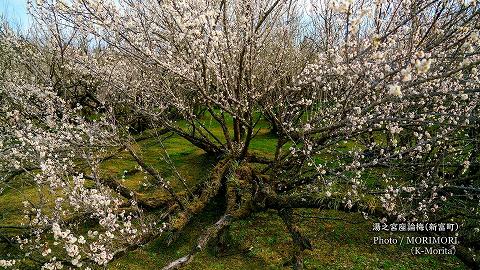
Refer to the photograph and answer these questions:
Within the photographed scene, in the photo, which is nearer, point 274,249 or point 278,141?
point 274,249

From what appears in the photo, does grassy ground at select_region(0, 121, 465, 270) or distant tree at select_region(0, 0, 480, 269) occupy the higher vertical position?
distant tree at select_region(0, 0, 480, 269)

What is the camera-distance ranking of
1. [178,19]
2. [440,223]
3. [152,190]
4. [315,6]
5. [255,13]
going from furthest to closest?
[315,6] < [152,190] < [255,13] < [440,223] < [178,19]

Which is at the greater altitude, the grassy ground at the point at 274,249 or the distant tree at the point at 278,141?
the distant tree at the point at 278,141

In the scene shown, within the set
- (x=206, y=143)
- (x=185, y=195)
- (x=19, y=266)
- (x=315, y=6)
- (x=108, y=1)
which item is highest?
(x=315, y=6)

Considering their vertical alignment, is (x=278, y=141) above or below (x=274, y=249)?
above

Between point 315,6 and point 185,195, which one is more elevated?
point 315,6

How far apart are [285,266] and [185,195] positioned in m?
2.48

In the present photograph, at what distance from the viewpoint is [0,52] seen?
13758mm

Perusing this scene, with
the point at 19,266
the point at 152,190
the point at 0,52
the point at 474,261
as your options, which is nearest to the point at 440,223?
the point at 474,261

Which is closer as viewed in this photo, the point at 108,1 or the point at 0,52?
the point at 108,1

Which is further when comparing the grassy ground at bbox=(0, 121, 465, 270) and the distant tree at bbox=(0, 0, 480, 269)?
the grassy ground at bbox=(0, 121, 465, 270)

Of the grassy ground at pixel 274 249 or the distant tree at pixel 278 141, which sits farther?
the grassy ground at pixel 274 249

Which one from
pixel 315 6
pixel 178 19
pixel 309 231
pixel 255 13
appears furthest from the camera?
pixel 315 6

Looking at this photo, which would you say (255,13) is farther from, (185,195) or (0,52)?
(0,52)
